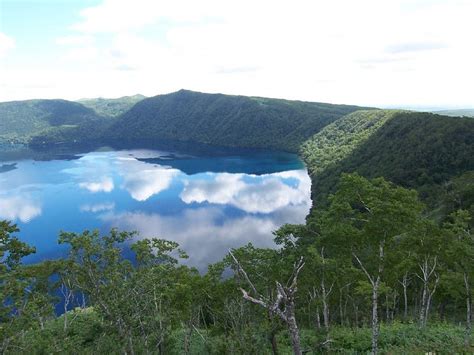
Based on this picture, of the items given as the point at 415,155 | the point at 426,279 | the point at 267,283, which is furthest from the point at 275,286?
the point at 415,155

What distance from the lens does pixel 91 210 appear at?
486ft

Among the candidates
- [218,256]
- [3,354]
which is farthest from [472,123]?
[3,354]

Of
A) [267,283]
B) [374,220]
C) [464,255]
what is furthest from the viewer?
[267,283]

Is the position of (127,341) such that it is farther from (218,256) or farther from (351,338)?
(218,256)

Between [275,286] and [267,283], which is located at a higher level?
[267,283]

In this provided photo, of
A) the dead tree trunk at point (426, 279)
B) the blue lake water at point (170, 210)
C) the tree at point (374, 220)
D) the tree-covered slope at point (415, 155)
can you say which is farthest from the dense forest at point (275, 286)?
the tree-covered slope at point (415, 155)

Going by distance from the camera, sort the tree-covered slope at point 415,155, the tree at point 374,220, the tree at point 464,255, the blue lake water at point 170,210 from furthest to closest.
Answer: the tree-covered slope at point 415,155 < the blue lake water at point 170,210 < the tree at point 464,255 < the tree at point 374,220

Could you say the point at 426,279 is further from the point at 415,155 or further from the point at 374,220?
the point at 415,155

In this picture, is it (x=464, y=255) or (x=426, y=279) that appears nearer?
(x=464, y=255)

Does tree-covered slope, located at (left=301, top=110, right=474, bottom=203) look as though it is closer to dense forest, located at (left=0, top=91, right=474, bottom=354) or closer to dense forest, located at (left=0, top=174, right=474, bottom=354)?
dense forest, located at (left=0, top=91, right=474, bottom=354)

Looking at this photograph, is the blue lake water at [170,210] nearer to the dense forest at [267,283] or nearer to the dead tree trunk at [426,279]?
the dense forest at [267,283]

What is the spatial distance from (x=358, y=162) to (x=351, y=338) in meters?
137

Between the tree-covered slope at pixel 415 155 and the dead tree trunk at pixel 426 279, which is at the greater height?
the tree-covered slope at pixel 415 155

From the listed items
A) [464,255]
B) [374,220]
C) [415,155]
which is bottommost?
[464,255]
